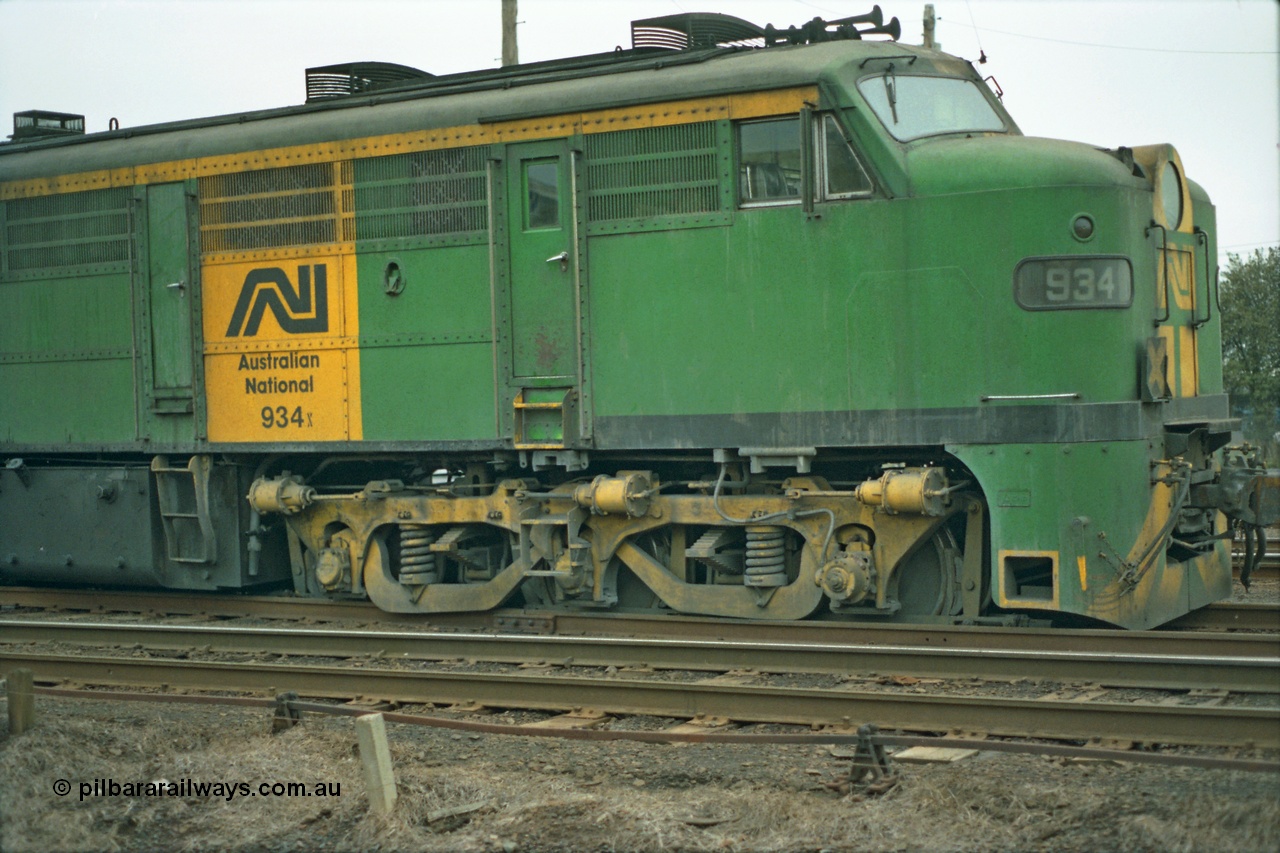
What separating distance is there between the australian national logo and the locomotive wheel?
196 inches

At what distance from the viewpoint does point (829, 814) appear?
5.74 metres

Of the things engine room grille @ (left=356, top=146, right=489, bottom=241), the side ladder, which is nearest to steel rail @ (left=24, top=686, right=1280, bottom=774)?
the side ladder

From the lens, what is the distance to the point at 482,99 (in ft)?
35.2

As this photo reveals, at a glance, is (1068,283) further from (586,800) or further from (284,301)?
(284,301)

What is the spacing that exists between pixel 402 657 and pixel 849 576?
316cm

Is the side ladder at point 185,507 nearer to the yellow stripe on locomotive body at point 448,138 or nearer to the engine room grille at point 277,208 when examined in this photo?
the engine room grille at point 277,208

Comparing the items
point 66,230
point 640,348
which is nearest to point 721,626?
point 640,348

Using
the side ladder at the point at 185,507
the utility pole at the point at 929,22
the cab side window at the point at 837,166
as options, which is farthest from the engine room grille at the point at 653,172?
the utility pole at the point at 929,22

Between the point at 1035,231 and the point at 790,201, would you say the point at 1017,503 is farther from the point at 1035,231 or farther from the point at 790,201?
the point at 790,201

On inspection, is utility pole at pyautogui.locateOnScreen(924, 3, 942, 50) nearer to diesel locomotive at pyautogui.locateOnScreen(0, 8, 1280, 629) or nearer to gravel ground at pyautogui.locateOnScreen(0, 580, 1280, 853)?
diesel locomotive at pyautogui.locateOnScreen(0, 8, 1280, 629)

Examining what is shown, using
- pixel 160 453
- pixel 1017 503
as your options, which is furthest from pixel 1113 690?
pixel 160 453

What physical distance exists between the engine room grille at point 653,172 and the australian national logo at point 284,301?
2.57 metres

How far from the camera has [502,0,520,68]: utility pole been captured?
20438 mm

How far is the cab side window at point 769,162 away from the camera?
31.0 ft
